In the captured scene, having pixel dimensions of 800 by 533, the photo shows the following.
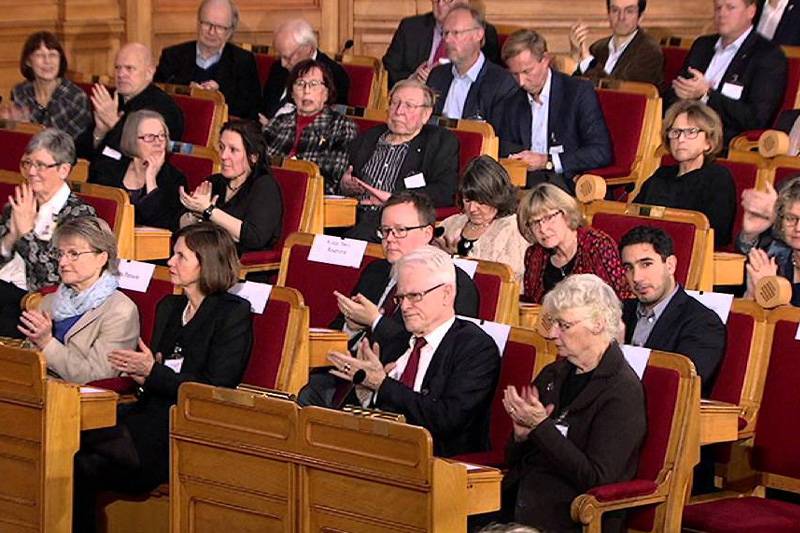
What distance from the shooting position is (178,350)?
15.1ft

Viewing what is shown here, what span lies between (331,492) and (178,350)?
97 centimetres

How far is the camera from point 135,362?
4.53 metres

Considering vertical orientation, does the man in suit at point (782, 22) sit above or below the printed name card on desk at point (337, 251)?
above

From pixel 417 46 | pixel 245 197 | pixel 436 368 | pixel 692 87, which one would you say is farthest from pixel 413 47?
pixel 436 368

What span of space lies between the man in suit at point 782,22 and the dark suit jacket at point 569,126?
1349mm

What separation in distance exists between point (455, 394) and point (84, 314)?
113 centimetres

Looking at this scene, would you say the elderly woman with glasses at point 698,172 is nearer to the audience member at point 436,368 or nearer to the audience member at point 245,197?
the audience member at point 245,197

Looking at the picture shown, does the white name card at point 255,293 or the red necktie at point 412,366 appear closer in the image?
the red necktie at point 412,366

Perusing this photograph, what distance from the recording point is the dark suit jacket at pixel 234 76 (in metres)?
7.82

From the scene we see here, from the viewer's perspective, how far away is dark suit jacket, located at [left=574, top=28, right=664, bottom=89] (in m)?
7.52

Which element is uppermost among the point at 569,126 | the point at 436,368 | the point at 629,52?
the point at 629,52

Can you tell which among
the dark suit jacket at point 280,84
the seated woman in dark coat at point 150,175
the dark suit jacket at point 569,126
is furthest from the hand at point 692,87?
the seated woman in dark coat at point 150,175

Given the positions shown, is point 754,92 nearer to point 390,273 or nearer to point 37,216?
point 390,273

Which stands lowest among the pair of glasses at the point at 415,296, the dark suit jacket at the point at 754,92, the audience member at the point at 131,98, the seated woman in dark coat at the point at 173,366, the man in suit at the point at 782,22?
the seated woman in dark coat at the point at 173,366
